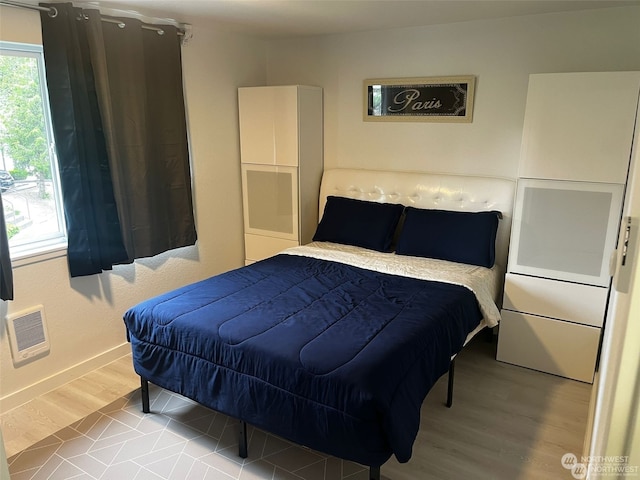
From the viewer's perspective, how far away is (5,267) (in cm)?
257

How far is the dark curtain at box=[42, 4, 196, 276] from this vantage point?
2779mm

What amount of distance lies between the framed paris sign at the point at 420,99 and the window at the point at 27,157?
2.29 meters

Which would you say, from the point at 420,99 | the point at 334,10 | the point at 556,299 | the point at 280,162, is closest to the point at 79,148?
the point at 280,162

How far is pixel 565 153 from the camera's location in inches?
113

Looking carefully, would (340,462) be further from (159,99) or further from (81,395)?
(159,99)

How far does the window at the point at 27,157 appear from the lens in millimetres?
2738

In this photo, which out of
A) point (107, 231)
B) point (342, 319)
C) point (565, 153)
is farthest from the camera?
point (107, 231)

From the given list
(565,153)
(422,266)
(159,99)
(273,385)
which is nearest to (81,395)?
(273,385)

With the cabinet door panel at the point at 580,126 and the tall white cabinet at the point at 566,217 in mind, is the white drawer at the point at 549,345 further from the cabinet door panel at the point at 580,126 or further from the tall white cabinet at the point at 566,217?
the cabinet door panel at the point at 580,126

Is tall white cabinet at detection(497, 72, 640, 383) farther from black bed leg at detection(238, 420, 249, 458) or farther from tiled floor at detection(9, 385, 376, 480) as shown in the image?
black bed leg at detection(238, 420, 249, 458)

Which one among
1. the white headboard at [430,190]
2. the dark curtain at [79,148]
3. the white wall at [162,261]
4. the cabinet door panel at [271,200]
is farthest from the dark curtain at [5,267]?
the white headboard at [430,190]

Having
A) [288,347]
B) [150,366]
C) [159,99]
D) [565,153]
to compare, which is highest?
[159,99]

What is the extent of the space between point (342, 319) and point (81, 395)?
5.70ft

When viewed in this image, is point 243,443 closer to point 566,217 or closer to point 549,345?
point 549,345
